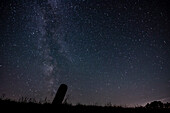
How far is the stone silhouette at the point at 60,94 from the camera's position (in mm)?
9341

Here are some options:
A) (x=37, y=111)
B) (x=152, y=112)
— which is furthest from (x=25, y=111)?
(x=152, y=112)

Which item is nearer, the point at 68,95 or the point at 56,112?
the point at 56,112

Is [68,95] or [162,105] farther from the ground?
[162,105]

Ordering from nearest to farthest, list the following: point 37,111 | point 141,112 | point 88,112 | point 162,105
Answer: point 37,111
point 88,112
point 141,112
point 162,105

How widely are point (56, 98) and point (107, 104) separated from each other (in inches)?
149

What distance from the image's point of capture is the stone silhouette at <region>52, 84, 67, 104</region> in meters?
9.34

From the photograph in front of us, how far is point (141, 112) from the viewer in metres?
8.73

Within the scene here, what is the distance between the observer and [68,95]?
10227 mm

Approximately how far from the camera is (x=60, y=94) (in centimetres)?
963

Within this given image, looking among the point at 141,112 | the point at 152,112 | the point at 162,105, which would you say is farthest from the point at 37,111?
the point at 162,105

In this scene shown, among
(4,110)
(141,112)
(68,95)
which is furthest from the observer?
(68,95)

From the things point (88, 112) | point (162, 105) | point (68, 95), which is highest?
point (162, 105)

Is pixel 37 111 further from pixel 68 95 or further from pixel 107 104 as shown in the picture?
pixel 107 104

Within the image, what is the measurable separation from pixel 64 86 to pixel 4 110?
13.7 feet
